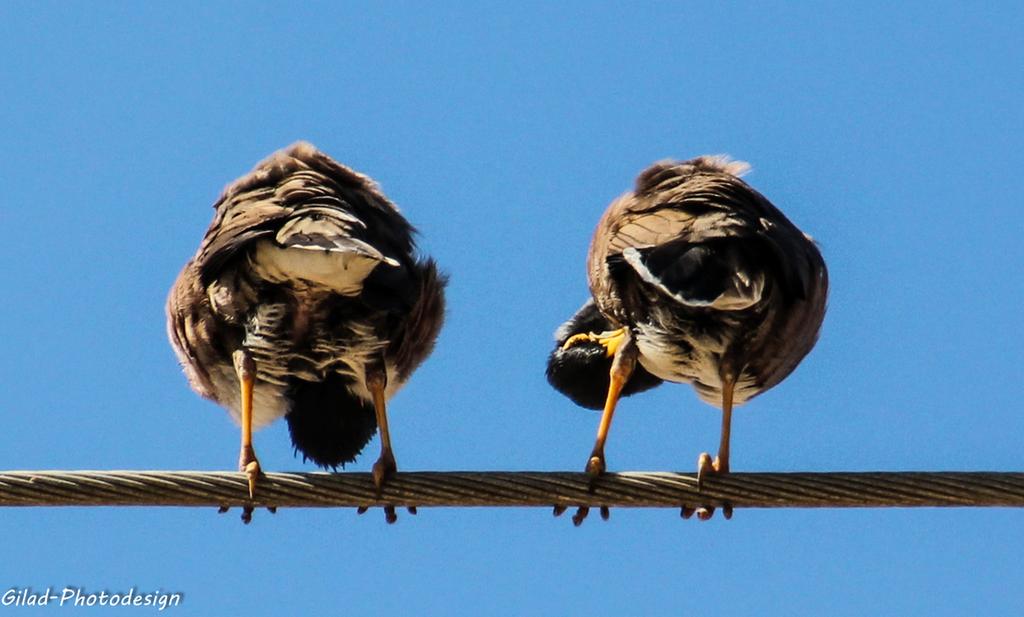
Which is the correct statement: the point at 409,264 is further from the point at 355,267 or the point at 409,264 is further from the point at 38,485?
the point at 38,485

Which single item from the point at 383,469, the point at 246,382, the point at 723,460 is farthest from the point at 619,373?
the point at 246,382

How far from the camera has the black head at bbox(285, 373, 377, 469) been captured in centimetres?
927

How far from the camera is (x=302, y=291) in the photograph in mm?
8328

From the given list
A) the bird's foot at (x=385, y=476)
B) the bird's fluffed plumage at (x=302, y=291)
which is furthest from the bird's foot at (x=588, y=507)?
the bird's fluffed plumage at (x=302, y=291)

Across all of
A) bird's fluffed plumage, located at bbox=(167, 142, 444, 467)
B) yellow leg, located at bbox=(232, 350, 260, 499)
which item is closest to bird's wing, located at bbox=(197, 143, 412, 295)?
bird's fluffed plumage, located at bbox=(167, 142, 444, 467)

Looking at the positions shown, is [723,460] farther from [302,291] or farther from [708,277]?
[302,291]

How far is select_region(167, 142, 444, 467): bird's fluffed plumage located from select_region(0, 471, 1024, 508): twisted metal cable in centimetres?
103

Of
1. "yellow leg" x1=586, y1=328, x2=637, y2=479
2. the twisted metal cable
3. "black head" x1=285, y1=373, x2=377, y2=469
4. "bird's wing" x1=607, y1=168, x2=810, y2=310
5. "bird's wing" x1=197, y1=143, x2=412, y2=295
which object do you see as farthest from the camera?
"black head" x1=285, y1=373, x2=377, y2=469

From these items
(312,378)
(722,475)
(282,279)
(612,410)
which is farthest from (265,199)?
(722,475)

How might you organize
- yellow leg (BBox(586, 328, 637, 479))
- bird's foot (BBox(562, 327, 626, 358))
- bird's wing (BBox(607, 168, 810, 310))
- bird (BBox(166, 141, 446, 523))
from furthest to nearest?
bird's foot (BBox(562, 327, 626, 358)) → yellow leg (BBox(586, 328, 637, 479)) → bird (BBox(166, 141, 446, 523)) → bird's wing (BBox(607, 168, 810, 310))

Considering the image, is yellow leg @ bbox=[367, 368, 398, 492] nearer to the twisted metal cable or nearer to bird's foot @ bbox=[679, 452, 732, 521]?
the twisted metal cable

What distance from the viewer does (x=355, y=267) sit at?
317 inches

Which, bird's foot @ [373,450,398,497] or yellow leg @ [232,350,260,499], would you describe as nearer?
bird's foot @ [373,450,398,497]

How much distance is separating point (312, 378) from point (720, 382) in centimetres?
200
